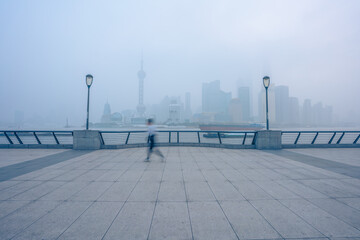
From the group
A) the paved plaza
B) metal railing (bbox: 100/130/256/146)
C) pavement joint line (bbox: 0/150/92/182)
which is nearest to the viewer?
the paved plaza

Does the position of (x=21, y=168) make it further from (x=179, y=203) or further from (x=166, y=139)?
(x=166, y=139)

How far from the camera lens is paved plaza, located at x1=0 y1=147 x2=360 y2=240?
2.78m

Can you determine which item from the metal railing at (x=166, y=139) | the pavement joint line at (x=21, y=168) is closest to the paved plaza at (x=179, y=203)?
the pavement joint line at (x=21, y=168)

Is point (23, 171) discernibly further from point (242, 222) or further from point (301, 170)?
point (301, 170)

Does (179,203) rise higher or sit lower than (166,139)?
lower

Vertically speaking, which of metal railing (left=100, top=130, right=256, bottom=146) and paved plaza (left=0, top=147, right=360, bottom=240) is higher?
metal railing (left=100, top=130, right=256, bottom=146)

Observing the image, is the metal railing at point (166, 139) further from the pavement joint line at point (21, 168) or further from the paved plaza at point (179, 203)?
the pavement joint line at point (21, 168)

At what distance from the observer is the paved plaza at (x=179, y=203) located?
2.78 metres

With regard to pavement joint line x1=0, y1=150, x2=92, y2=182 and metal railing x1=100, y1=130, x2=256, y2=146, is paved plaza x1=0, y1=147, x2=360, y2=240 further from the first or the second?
metal railing x1=100, y1=130, x2=256, y2=146

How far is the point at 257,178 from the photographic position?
18.1 ft

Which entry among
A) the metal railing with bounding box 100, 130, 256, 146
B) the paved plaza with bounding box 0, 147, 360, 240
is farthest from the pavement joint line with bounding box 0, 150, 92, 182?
the metal railing with bounding box 100, 130, 256, 146

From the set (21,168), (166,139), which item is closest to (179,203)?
(21,168)

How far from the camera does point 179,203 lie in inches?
148

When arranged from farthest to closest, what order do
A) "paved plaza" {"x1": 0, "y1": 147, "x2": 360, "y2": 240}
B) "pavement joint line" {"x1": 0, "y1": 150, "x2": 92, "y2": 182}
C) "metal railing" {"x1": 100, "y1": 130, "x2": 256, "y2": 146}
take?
"metal railing" {"x1": 100, "y1": 130, "x2": 256, "y2": 146}, "pavement joint line" {"x1": 0, "y1": 150, "x2": 92, "y2": 182}, "paved plaza" {"x1": 0, "y1": 147, "x2": 360, "y2": 240}
